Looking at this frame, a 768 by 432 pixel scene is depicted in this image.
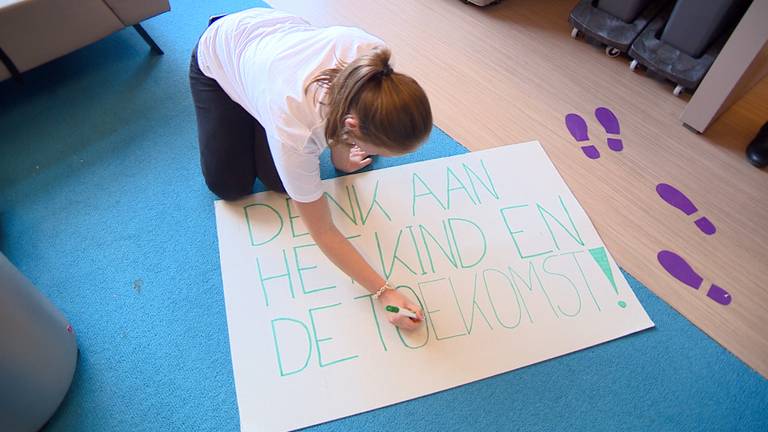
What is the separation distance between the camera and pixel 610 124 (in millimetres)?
1309

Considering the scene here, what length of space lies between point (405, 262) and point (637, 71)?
1036 millimetres

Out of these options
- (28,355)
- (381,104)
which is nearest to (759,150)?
(381,104)

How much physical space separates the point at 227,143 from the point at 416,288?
55cm

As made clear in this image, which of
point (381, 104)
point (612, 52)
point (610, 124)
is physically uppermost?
point (381, 104)

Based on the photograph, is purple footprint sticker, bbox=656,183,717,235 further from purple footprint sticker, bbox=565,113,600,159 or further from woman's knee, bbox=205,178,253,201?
woman's knee, bbox=205,178,253,201

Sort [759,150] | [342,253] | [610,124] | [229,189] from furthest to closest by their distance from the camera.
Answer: [610,124], [759,150], [229,189], [342,253]

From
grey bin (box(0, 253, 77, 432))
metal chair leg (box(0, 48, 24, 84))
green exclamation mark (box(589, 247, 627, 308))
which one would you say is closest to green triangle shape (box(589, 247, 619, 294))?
green exclamation mark (box(589, 247, 627, 308))

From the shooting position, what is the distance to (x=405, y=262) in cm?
102

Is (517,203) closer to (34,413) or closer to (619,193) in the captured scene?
(619,193)

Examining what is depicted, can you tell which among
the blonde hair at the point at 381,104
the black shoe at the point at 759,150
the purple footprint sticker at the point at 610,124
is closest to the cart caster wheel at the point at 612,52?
the purple footprint sticker at the point at 610,124

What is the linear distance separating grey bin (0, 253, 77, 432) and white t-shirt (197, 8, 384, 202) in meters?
0.47

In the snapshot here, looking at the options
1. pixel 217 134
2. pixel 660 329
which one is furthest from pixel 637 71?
pixel 217 134

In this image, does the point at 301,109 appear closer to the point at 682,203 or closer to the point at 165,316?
the point at 165,316

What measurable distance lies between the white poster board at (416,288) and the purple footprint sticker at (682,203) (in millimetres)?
241
